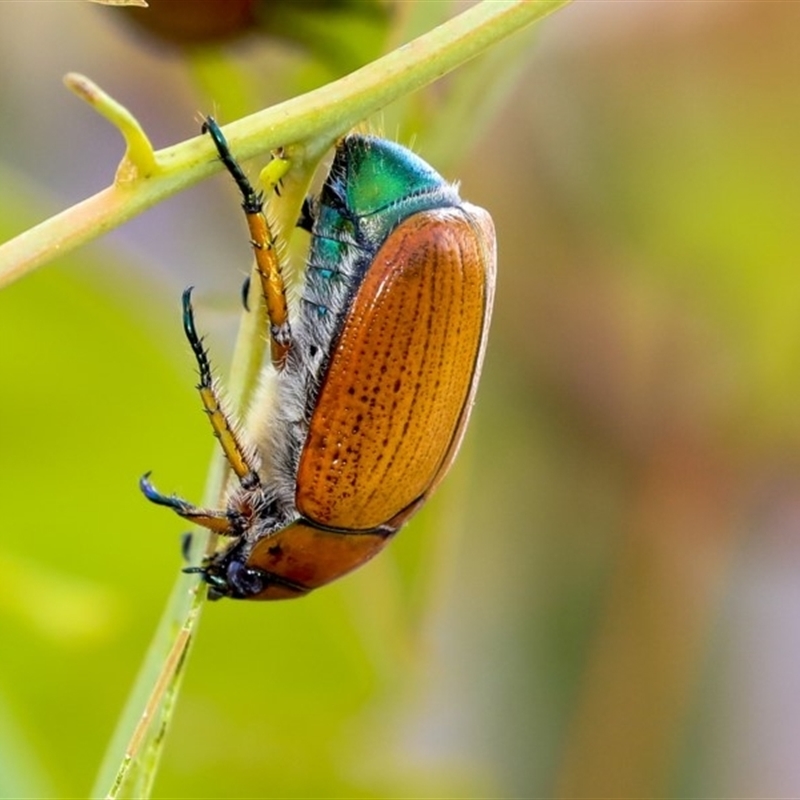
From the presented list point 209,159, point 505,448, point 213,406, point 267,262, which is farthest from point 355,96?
point 505,448

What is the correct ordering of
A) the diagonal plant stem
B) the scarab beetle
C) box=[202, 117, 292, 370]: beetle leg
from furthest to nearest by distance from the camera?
the scarab beetle < box=[202, 117, 292, 370]: beetle leg < the diagonal plant stem

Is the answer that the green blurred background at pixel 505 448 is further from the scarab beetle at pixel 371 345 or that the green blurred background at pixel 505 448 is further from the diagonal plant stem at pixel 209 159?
the diagonal plant stem at pixel 209 159

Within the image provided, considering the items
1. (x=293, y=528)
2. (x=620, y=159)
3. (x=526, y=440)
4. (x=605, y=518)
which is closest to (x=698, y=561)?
(x=605, y=518)

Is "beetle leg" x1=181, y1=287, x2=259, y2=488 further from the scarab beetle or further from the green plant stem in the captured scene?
the green plant stem

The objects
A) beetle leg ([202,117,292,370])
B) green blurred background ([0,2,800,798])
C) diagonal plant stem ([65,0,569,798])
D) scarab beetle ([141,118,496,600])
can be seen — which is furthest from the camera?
green blurred background ([0,2,800,798])

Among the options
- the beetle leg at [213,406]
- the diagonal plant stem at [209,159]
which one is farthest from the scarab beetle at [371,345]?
the diagonal plant stem at [209,159]

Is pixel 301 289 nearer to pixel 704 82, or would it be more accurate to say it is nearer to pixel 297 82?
pixel 297 82

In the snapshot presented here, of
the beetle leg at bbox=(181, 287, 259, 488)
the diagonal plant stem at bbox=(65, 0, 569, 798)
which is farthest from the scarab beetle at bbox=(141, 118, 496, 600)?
the diagonal plant stem at bbox=(65, 0, 569, 798)

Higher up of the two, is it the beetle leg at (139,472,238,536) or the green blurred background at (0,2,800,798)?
the green blurred background at (0,2,800,798)

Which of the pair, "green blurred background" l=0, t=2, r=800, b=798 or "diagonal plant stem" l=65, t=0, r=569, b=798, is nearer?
"diagonal plant stem" l=65, t=0, r=569, b=798
